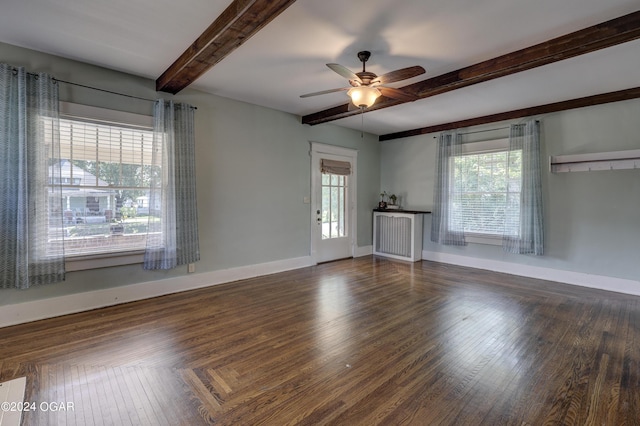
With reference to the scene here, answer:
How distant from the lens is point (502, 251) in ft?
16.7

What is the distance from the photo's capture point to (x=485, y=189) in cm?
524

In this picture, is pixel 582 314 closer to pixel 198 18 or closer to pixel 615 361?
pixel 615 361

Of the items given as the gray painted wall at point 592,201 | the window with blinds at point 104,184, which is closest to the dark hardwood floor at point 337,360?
the gray painted wall at point 592,201

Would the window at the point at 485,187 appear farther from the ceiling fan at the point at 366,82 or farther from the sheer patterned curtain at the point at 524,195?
the ceiling fan at the point at 366,82

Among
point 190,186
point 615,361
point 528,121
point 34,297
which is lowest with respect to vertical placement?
point 615,361

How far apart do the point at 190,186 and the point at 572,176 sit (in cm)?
545

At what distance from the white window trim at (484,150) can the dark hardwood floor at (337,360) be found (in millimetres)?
1488

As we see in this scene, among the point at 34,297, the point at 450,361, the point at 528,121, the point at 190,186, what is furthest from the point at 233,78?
the point at 528,121

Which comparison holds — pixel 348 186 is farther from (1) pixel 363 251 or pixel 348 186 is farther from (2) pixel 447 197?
(2) pixel 447 197

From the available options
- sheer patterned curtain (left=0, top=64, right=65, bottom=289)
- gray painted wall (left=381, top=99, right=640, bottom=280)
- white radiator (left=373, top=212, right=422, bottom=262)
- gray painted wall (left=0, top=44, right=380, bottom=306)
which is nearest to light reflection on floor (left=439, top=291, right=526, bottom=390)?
gray painted wall (left=381, top=99, right=640, bottom=280)

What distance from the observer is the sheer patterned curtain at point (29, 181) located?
2826 millimetres

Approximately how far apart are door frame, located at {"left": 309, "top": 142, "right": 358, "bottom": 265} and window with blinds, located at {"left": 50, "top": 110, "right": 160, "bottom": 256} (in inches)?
103

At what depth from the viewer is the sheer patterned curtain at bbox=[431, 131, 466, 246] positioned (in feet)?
18.1

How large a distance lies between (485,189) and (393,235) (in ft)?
6.28
